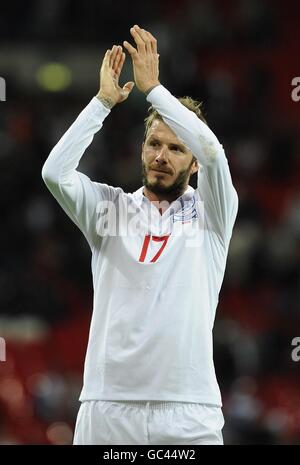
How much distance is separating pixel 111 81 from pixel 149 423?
4.75 feet

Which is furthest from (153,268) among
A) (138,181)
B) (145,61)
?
(138,181)

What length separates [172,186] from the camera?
436 cm

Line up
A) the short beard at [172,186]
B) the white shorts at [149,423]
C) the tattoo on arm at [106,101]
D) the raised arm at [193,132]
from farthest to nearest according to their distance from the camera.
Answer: the short beard at [172,186], the tattoo on arm at [106,101], the raised arm at [193,132], the white shorts at [149,423]

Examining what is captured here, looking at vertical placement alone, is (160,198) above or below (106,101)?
below

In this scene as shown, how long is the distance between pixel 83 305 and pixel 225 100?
4289 mm

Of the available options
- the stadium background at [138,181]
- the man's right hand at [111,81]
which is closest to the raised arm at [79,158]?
the man's right hand at [111,81]

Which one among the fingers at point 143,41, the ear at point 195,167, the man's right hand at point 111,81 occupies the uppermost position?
the fingers at point 143,41

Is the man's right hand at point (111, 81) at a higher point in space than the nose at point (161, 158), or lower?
higher

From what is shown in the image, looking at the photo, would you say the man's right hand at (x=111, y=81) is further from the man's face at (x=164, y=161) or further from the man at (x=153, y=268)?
the man's face at (x=164, y=161)

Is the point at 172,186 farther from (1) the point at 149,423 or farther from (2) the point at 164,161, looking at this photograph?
(1) the point at 149,423

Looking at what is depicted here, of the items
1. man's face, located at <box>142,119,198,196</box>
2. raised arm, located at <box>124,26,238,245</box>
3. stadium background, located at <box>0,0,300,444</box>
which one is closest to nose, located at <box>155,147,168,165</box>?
man's face, located at <box>142,119,198,196</box>

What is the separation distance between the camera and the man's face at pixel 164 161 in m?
4.30

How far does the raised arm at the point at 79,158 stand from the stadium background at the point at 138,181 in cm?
299

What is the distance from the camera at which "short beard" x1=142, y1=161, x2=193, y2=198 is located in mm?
4344
